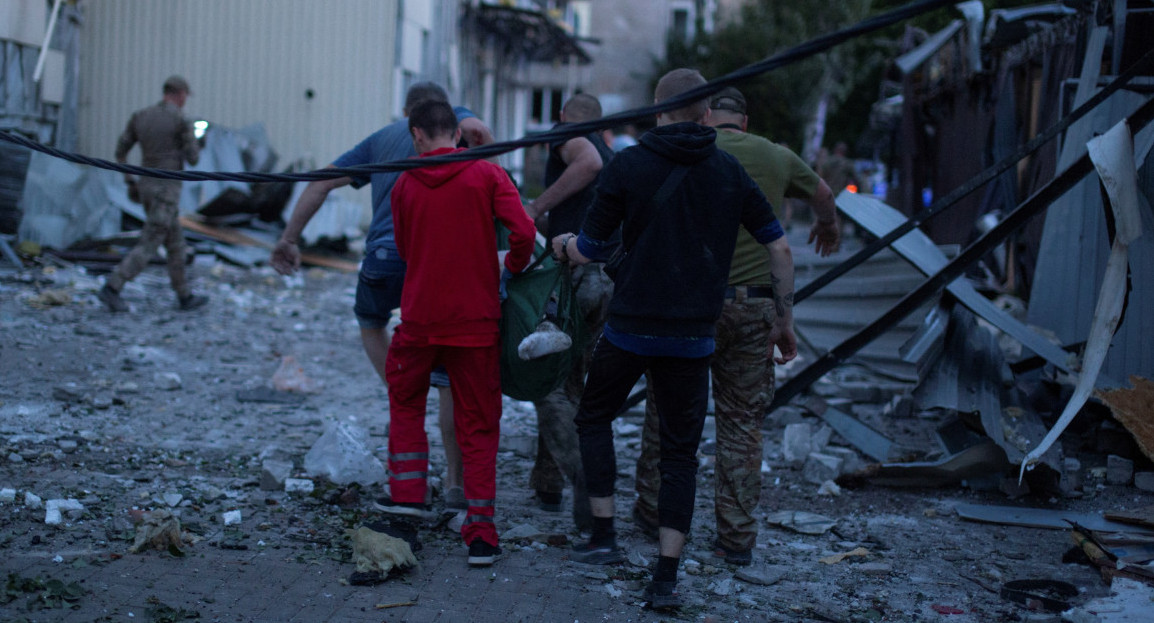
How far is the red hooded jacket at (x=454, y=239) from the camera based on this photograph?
12.5 ft

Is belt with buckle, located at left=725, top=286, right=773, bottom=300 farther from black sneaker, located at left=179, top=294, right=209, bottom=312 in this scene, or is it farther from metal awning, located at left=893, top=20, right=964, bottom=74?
metal awning, located at left=893, top=20, right=964, bottom=74

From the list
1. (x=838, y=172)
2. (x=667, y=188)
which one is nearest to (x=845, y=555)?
(x=667, y=188)

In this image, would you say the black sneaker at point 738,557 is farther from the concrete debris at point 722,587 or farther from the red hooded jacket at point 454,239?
the red hooded jacket at point 454,239

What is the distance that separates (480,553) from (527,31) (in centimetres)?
2332

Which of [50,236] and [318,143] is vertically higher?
[318,143]

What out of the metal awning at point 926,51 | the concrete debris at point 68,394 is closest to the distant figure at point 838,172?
the metal awning at point 926,51

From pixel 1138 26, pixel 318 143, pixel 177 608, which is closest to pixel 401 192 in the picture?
pixel 177 608

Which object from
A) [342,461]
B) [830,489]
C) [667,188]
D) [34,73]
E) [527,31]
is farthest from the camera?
[527,31]

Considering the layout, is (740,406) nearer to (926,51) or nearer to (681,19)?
(926,51)

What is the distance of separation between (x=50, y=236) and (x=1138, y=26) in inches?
446

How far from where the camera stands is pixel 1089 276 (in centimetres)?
658

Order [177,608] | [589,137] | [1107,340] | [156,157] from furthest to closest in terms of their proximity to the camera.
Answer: [156,157] → [589,137] → [1107,340] → [177,608]

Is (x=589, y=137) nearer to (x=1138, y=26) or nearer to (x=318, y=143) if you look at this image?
(x=1138, y=26)

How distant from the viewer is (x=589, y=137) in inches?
178
